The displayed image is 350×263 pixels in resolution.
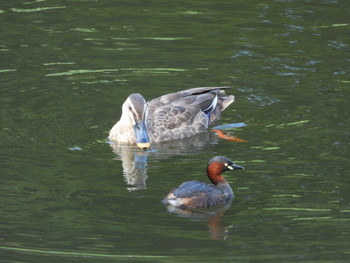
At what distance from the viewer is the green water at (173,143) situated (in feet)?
34.9

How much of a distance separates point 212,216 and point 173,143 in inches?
134

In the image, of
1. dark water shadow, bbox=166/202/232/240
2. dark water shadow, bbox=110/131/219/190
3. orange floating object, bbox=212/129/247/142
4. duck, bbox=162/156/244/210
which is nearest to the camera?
dark water shadow, bbox=166/202/232/240

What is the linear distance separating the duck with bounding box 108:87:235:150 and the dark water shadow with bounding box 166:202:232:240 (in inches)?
102

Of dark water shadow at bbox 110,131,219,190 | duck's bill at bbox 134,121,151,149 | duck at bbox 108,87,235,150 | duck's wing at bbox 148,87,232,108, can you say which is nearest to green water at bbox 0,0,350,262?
dark water shadow at bbox 110,131,219,190

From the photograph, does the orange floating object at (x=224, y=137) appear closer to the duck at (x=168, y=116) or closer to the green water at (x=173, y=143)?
the green water at (x=173, y=143)

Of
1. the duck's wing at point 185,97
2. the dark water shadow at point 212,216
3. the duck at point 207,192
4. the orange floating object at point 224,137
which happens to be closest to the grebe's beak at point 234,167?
the duck at point 207,192

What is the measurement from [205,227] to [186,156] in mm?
2792

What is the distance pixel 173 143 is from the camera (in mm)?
14773

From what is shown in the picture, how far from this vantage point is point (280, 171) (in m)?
12.7

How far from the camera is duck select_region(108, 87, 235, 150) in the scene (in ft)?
47.4

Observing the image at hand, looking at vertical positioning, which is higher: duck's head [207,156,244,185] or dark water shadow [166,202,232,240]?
duck's head [207,156,244,185]

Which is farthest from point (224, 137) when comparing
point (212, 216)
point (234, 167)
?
point (212, 216)

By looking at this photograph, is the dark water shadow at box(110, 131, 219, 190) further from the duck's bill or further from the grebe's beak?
the grebe's beak

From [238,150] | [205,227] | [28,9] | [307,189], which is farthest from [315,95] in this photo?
[28,9]
